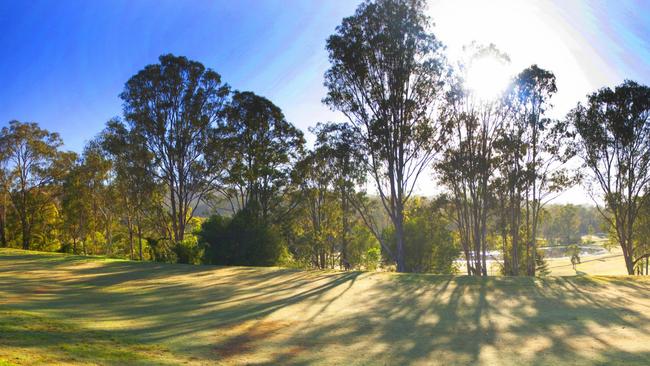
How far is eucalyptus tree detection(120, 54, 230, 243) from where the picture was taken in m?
32.3

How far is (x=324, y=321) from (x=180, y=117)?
27.2 meters

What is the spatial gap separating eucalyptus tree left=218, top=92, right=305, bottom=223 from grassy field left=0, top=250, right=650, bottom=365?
55.5ft

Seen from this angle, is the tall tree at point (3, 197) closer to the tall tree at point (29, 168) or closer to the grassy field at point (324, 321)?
the tall tree at point (29, 168)

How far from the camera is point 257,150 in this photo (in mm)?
35594

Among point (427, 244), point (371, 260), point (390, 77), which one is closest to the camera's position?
point (390, 77)

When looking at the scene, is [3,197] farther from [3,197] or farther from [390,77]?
[390,77]

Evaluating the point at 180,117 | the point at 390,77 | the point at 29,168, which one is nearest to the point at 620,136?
the point at 390,77

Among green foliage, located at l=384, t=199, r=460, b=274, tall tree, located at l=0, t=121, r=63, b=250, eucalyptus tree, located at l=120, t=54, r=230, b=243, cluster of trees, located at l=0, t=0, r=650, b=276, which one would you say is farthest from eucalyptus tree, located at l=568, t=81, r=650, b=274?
tall tree, located at l=0, t=121, r=63, b=250

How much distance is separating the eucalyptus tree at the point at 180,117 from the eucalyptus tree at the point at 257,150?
3.93 feet

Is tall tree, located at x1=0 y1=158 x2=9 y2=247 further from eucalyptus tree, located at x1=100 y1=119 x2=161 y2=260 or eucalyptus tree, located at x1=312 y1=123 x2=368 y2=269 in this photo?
eucalyptus tree, located at x1=312 y1=123 x2=368 y2=269

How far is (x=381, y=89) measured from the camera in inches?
1001

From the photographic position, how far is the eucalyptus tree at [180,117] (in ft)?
106

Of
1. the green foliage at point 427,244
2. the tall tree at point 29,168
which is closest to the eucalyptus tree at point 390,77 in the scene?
the green foliage at point 427,244

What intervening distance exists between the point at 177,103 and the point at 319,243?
1868 cm
